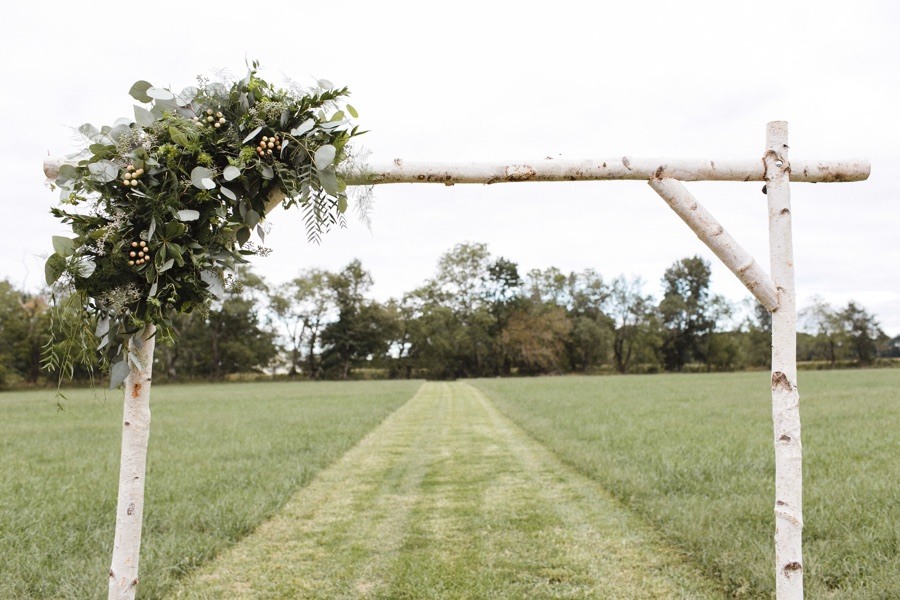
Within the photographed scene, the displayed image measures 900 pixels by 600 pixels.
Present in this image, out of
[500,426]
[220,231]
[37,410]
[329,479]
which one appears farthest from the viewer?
[37,410]

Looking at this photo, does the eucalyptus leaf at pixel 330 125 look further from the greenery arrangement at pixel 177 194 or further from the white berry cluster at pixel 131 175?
the white berry cluster at pixel 131 175

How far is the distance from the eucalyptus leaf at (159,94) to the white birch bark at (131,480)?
3.53ft

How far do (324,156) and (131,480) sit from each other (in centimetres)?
180

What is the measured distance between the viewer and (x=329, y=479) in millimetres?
7688

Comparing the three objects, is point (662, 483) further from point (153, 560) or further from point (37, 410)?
point (37, 410)

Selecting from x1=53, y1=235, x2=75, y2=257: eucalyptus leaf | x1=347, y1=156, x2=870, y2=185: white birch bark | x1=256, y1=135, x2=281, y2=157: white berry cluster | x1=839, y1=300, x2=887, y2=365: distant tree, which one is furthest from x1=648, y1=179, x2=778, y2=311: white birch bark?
x1=839, y1=300, x2=887, y2=365: distant tree

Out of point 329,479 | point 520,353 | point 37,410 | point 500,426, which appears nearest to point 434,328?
point 520,353

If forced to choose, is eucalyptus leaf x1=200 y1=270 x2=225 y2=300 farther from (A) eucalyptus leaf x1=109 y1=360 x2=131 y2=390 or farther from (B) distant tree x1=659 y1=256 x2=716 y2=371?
(B) distant tree x1=659 y1=256 x2=716 y2=371

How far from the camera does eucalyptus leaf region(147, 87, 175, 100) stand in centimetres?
278

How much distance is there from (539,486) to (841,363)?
87.5m

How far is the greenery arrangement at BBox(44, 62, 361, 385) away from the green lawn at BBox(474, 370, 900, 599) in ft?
12.4

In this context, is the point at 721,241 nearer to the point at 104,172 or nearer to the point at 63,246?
the point at 104,172

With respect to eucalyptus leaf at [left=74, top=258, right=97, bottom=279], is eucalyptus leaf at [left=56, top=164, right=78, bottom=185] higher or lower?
higher

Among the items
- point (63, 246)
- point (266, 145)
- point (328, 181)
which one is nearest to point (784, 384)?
point (328, 181)
